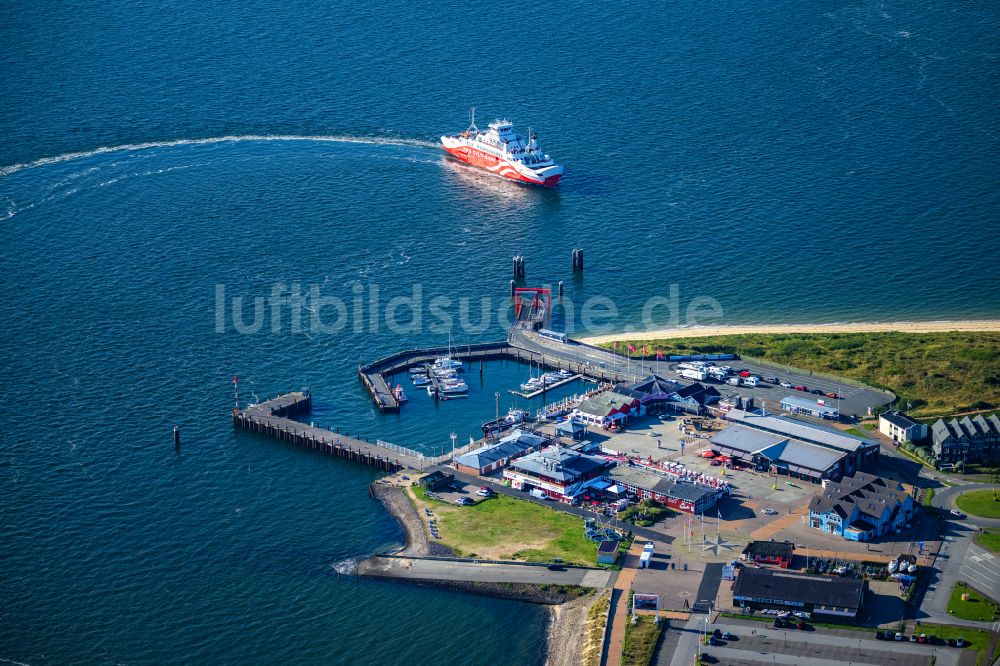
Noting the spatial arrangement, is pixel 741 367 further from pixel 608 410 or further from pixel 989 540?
pixel 989 540

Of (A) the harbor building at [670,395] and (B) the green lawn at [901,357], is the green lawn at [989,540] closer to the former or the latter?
(B) the green lawn at [901,357]

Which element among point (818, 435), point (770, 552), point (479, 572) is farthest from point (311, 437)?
point (818, 435)

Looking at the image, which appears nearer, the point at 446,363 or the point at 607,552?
the point at 607,552

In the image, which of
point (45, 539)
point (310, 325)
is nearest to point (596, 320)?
point (310, 325)

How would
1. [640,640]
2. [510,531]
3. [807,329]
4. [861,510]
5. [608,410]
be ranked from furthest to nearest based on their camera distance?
1. [807,329]
2. [608,410]
3. [510,531]
4. [861,510]
5. [640,640]

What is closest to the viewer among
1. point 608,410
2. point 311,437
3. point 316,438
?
point 316,438

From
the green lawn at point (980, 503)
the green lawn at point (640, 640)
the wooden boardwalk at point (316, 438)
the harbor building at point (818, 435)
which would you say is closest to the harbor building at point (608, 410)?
the harbor building at point (818, 435)
